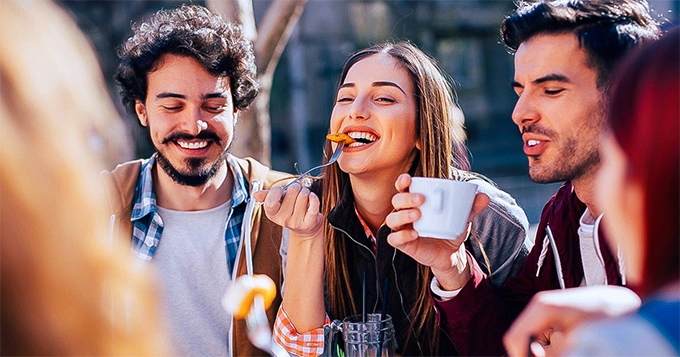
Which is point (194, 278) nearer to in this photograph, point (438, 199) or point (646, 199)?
point (438, 199)

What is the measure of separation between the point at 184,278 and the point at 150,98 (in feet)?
2.90

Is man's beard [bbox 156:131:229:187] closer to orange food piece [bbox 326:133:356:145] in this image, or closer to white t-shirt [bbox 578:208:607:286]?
orange food piece [bbox 326:133:356:145]

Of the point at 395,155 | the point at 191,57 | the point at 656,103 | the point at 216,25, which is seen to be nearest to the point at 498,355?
the point at 395,155

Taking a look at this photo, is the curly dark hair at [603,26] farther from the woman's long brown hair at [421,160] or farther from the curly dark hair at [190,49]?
the curly dark hair at [190,49]

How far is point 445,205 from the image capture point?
1.84m

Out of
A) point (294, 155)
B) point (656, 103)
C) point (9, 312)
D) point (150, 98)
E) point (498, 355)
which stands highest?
point (294, 155)

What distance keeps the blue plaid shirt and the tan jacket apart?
0.03 meters

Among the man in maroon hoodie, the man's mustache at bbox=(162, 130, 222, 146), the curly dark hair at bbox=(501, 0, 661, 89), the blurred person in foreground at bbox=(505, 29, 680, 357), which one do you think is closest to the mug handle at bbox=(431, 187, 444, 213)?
the man in maroon hoodie

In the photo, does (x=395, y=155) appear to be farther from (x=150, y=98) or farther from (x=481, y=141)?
(x=481, y=141)

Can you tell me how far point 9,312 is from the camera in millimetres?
631

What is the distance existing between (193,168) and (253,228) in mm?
404

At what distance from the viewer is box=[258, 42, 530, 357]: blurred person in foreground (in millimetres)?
2355

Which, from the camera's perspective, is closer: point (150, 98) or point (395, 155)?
point (395, 155)

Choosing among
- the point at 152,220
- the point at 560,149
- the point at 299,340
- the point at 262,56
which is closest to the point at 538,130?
the point at 560,149
